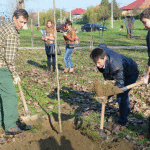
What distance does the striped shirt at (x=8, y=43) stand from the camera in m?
3.27

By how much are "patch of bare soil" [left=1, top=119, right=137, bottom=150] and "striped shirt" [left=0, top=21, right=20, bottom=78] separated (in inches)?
55.9

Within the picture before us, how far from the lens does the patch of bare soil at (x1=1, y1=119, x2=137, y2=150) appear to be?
3.30 metres

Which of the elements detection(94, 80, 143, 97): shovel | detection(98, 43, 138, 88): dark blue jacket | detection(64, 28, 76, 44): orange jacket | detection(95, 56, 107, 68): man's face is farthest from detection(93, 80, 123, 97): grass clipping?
detection(64, 28, 76, 44): orange jacket

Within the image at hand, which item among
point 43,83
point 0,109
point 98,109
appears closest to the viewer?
point 0,109

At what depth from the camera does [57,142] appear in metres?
3.45

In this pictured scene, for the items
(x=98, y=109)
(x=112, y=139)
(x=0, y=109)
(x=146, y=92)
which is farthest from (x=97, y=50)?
(x=146, y=92)

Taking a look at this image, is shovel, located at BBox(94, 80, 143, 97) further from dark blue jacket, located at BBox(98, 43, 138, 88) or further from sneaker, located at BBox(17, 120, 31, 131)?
sneaker, located at BBox(17, 120, 31, 131)

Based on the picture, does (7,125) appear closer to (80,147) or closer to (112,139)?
(80,147)

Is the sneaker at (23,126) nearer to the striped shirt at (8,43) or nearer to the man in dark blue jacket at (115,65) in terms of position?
the striped shirt at (8,43)

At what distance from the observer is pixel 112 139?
136 inches

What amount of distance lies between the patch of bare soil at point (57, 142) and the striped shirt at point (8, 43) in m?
1.42

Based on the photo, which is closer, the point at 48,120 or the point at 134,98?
the point at 48,120

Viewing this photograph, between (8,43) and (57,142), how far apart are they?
2.01 m

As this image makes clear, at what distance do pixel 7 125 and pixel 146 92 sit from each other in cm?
408
